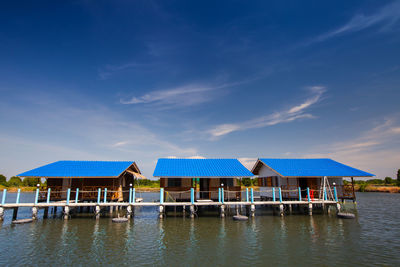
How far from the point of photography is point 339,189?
29312mm

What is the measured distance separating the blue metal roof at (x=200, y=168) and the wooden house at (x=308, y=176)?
4.29 metres

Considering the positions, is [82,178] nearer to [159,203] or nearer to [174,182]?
[159,203]

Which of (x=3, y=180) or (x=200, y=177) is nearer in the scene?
(x=200, y=177)

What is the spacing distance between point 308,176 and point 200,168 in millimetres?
12146

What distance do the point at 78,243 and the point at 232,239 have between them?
32.6 feet

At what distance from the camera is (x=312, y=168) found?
29250 mm

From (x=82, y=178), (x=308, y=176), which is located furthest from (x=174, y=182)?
(x=308, y=176)

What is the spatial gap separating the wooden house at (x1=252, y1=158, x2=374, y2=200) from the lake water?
5.69 meters

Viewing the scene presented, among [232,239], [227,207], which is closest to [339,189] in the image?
[227,207]

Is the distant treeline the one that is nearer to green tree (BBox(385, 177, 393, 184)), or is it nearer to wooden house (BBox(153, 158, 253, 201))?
wooden house (BBox(153, 158, 253, 201))

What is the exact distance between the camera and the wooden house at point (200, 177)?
2514 centimetres

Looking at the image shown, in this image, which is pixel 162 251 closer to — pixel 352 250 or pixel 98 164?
pixel 352 250

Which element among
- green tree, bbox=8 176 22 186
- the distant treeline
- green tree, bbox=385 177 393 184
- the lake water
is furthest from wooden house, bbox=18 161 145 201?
green tree, bbox=385 177 393 184

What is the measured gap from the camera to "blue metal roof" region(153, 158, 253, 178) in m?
25.2
